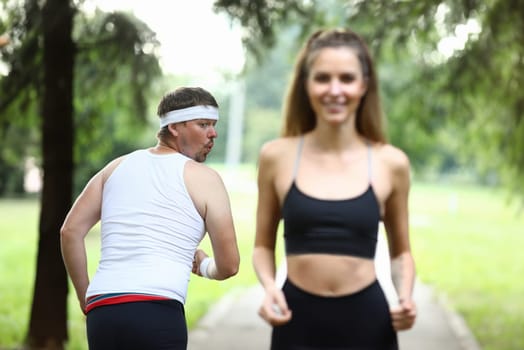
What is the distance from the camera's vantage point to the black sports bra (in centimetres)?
246

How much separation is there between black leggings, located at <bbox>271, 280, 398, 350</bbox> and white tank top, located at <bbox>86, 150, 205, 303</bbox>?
1.78 feet

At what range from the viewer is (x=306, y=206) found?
8.14ft

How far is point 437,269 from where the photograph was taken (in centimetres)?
1719

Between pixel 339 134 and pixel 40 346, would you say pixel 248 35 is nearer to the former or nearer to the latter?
pixel 40 346

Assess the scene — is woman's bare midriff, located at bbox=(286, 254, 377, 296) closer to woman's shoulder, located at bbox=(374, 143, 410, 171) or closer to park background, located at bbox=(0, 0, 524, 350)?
woman's shoulder, located at bbox=(374, 143, 410, 171)

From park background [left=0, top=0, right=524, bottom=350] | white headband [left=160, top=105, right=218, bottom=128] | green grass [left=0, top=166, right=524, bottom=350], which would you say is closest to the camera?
white headband [left=160, top=105, right=218, bottom=128]

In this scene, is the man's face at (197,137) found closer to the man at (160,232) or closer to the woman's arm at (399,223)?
the man at (160,232)

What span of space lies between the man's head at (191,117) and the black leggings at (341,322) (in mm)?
670

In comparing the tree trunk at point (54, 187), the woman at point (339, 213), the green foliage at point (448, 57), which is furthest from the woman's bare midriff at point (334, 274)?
the tree trunk at point (54, 187)

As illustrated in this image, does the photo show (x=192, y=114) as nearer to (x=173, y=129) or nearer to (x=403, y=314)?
(x=173, y=129)

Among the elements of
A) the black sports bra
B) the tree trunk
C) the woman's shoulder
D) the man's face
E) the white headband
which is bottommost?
the tree trunk

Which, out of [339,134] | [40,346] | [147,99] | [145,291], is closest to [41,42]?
[147,99]

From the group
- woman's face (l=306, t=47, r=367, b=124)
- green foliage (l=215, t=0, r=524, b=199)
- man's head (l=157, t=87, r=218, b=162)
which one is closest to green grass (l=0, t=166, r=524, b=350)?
man's head (l=157, t=87, r=218, b=162)

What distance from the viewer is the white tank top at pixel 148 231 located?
2039mm
